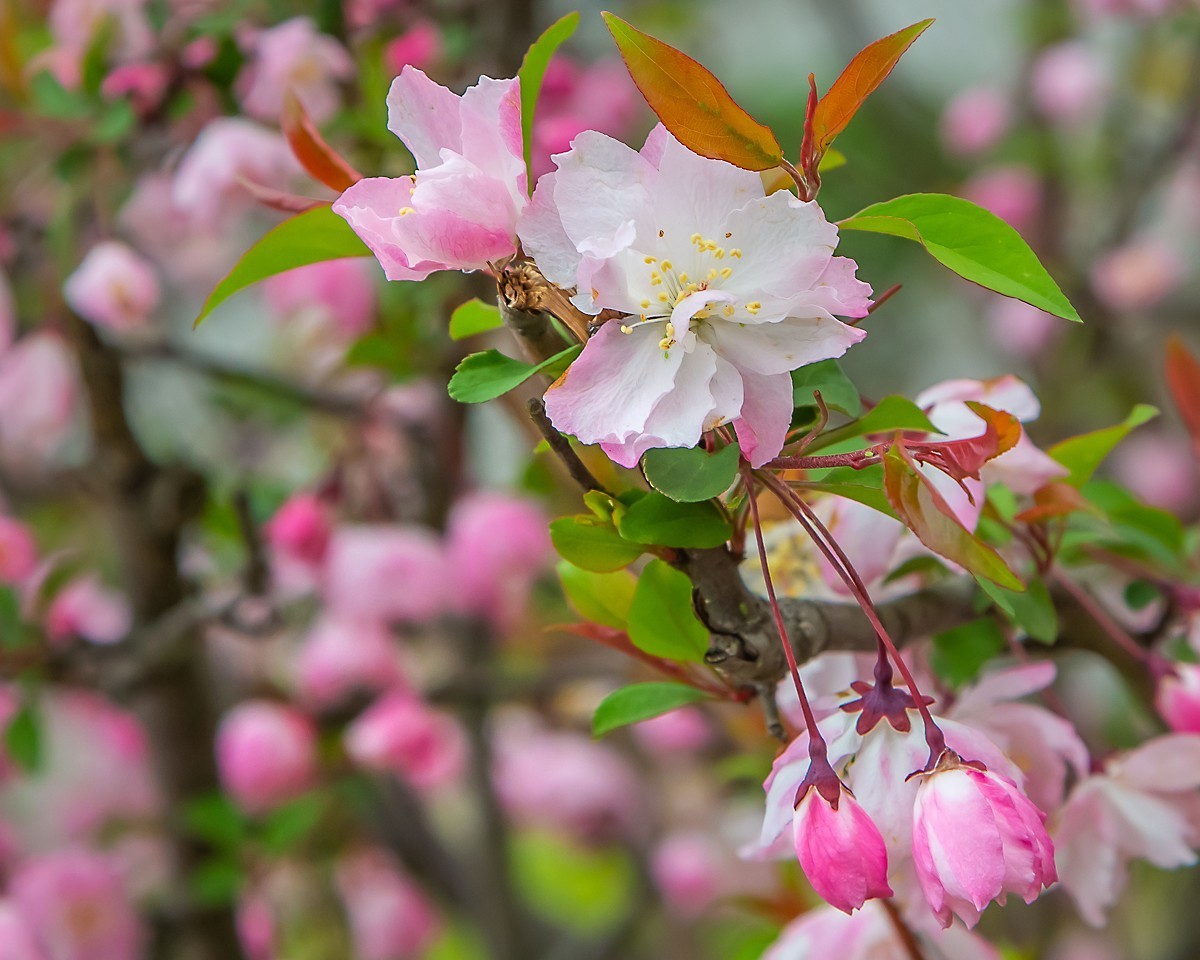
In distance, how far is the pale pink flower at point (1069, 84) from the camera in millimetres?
1562

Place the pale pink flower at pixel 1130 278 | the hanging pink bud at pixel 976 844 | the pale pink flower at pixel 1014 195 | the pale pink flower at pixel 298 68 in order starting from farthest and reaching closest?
the pale pink flower at pixel 1014 195 < the pale pink flower at pixel 1130 278 < the pale pink flower at pixel 298 68 < the hanging pink bud at pixel 976 844

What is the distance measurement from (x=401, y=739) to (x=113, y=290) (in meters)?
0.43

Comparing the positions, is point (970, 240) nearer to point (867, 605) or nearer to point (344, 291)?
point (867, 605)

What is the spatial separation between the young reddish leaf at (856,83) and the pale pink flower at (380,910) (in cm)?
113

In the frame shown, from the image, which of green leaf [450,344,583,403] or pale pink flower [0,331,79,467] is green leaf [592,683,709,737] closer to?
green leaf [450,344,583,403]

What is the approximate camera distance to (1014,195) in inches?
64.6

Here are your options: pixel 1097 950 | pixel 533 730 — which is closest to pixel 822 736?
pixel 533 730

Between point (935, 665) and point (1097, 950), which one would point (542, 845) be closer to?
point (1097, 950)

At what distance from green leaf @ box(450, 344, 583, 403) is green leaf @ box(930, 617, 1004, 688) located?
22cm

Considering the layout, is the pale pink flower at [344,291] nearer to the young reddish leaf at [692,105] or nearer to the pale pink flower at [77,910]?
the pale pink flower at [77,910]

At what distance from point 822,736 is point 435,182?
0.20 m

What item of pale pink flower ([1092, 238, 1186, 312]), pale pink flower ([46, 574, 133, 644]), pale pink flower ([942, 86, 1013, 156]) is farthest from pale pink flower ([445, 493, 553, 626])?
pale pink flower ([942, 86, 1013, 156])

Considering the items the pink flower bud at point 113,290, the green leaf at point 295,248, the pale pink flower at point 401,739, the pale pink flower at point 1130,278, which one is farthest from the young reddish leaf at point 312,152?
the pale pink flower at point 1130,278

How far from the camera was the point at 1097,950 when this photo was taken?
1.51m
